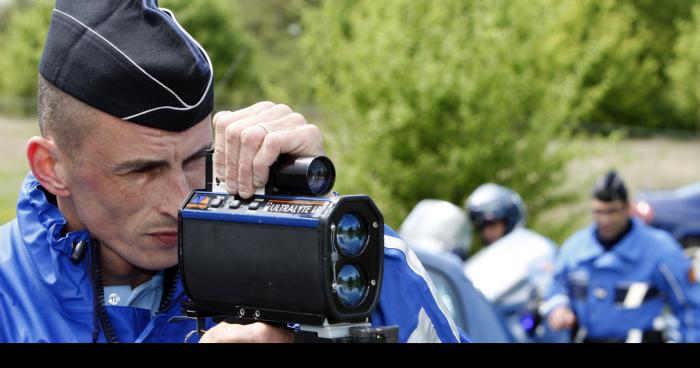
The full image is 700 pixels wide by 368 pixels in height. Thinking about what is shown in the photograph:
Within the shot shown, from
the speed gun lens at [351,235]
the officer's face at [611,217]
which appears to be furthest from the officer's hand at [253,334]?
the officer's face at [611,217]

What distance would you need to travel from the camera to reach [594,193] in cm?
840

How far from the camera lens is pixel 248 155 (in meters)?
1.89

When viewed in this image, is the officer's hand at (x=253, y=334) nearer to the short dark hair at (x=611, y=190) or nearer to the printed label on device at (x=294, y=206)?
the printed label on device at (x=294, y=206)

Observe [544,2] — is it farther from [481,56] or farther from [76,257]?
[76,257]

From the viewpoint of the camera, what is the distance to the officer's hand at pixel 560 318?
777 cm

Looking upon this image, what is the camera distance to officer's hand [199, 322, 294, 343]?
1839 millimetres

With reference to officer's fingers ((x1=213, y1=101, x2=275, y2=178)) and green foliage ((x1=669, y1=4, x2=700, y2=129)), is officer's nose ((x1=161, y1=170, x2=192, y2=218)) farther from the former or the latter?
green foliage ((x1=669, y1=4, x2=700, y2=129))

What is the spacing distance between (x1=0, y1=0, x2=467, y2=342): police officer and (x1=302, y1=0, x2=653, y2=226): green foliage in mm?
9899

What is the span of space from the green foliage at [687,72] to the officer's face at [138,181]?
26547 mm

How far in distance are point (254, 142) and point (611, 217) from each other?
660cm

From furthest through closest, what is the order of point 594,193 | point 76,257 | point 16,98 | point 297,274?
point 594,193
point 16,98
point 76,257
point 297,274

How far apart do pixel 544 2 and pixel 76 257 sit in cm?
1228

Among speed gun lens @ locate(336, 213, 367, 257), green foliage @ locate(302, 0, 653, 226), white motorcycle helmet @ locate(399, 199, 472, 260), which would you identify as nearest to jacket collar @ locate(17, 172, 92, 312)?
speed gun lens @ locate(336, 213, 367, 257)

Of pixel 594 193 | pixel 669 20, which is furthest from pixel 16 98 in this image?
pixel 669 20
